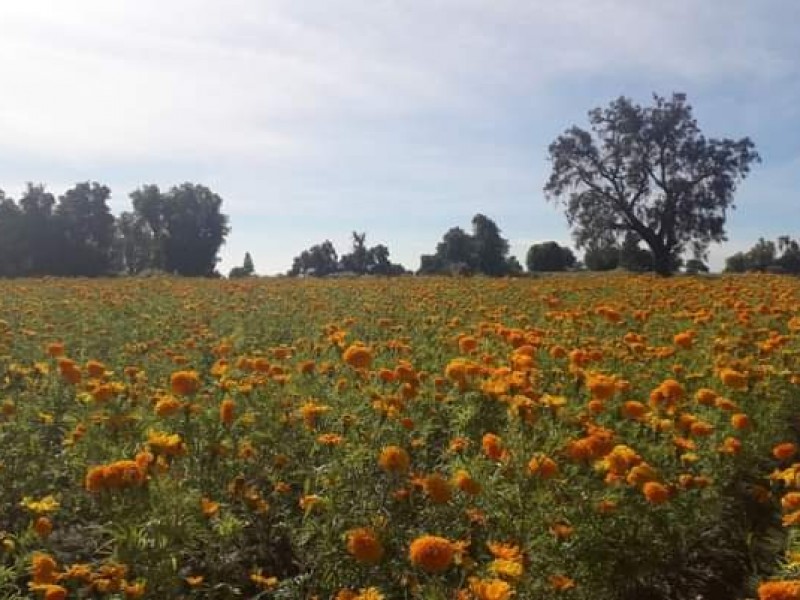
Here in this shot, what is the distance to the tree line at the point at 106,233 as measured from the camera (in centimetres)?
4728

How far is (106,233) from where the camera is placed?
54.8m

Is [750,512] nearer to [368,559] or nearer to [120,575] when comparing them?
[368,559]

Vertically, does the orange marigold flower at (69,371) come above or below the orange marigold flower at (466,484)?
above

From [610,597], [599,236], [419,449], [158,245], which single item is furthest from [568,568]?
[158,245]

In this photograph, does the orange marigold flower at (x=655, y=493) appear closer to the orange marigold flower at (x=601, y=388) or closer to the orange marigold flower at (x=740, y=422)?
the orange marigold flower at (x=601, y=388)

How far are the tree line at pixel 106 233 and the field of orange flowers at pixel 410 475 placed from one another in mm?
34254

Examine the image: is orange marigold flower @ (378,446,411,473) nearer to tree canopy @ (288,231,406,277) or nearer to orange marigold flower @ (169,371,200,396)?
orange marigold flower @ (169,371,200,396)

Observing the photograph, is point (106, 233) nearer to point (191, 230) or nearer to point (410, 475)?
point (191, 230)

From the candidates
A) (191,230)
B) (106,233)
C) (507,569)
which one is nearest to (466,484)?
(507,569)

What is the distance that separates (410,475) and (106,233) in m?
54.8

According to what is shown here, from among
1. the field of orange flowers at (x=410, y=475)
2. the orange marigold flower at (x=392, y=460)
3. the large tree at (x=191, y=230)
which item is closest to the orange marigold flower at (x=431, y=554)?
the field of orange flowers at (x=410, y=475)

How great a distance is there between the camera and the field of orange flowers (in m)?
2.76

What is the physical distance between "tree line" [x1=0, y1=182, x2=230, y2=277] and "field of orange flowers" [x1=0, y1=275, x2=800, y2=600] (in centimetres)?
3425

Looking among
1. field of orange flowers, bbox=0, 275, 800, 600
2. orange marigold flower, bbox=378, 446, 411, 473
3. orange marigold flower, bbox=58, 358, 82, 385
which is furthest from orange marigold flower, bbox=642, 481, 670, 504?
orange marigold flower, bbox=58, 358, 82, 385
